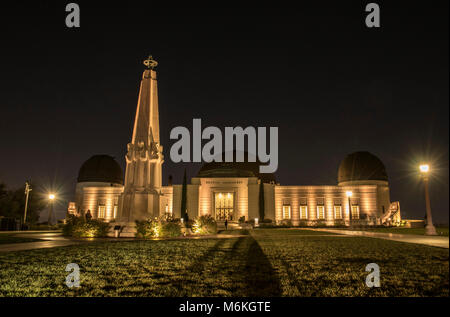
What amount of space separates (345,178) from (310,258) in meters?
53.4


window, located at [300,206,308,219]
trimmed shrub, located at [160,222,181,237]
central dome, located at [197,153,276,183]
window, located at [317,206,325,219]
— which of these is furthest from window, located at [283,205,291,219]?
trimmed shrub, located at [160,222,181,237]

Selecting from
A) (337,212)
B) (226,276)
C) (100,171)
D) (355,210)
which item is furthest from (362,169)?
(226,276)

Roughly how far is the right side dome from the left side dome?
46.2 meters

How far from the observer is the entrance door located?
5022 centimetres

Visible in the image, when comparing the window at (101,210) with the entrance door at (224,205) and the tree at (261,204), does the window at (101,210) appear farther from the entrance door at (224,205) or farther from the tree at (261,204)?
the tree at (261,204)

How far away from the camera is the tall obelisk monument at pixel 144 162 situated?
20953mm

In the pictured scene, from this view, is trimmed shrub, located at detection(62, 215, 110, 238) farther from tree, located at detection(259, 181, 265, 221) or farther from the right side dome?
the right side dome

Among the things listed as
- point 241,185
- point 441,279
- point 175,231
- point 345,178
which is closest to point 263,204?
point 241,185

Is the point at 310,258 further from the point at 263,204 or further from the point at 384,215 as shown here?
the point at 384,215

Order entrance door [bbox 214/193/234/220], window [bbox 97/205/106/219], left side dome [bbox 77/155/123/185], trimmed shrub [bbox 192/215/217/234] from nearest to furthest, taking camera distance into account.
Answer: trimmed shrub [bbox 192/215/217/234], entrance door [bbox 214/193/234/220], window [bbox 97/205/106/219], left side dome [bbox 77/155/123/185]

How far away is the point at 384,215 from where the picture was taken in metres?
49.9

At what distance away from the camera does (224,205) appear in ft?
167

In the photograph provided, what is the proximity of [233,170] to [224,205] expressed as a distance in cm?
676

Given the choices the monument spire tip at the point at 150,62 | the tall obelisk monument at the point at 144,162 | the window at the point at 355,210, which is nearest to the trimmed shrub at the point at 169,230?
the tall obelisk monument at the point at 144,162
